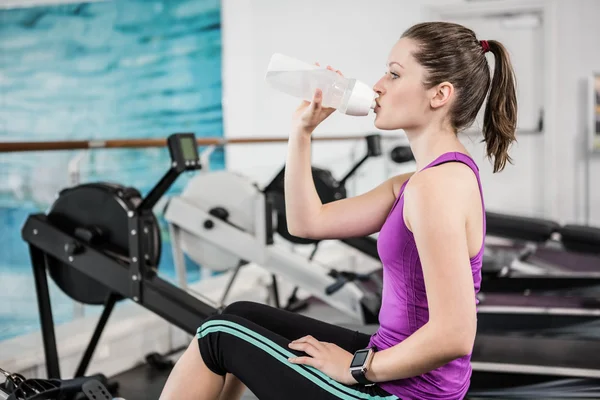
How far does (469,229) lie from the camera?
1100mm

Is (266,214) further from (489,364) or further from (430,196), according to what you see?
(430,196)

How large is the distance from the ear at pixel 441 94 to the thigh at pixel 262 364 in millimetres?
495

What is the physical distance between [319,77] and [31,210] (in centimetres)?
167

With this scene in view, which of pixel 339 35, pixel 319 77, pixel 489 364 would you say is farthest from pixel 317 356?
pixel 339 35

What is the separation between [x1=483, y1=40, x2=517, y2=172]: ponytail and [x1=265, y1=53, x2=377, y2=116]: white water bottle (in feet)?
0.74

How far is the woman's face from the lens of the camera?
1.18 m

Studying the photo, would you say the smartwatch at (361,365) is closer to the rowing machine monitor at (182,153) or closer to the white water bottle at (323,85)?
the white water bottle at (323,85)

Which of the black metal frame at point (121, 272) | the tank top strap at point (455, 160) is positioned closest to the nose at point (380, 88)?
the tank top strap at point (455, 160)

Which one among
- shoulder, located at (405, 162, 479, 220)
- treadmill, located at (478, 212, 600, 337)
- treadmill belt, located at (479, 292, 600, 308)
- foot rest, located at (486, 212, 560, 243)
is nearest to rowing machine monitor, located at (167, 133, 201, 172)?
shoulder, located at (405, 162, 479, 220)

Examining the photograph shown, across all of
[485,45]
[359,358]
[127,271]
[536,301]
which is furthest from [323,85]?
[536,301]

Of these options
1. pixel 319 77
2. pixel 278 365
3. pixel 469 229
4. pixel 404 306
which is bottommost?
pixel 278 365

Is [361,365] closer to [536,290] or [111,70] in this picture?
[536,290]

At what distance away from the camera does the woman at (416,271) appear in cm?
105

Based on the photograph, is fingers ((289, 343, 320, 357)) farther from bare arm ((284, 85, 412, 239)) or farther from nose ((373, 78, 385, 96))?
nose ((373, 78, 385, 96))
